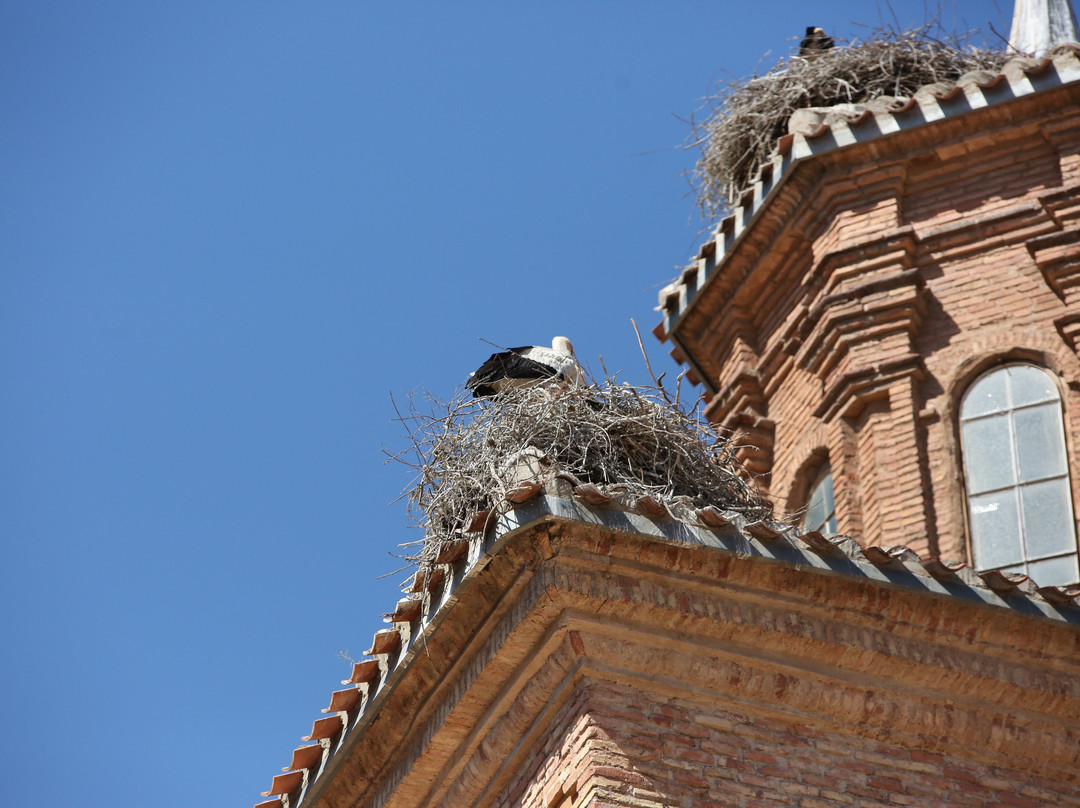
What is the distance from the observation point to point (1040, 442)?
11289 millimetres

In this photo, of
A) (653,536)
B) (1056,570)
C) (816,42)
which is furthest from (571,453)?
(816,42)

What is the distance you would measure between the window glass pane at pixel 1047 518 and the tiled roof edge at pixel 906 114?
9.11 ft

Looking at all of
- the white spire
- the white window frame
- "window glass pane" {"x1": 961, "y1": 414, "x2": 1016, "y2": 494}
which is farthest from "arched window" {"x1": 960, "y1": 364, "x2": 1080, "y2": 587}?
the white spire

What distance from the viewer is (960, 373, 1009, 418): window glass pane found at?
11.6 metres

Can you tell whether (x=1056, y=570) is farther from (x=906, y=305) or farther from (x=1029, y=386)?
(x=906, y=305)

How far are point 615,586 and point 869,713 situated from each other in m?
1.23

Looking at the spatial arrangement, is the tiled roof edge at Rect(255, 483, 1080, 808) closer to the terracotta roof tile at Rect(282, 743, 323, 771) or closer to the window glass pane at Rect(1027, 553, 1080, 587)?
the terracotta roof tile at Rect(282, 743, 323, 771)

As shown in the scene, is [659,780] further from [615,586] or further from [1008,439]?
[1008,439]

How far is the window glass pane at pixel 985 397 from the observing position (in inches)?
456

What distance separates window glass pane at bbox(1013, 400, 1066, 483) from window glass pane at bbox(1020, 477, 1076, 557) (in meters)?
0.09

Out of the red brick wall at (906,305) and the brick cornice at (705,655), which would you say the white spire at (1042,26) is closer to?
the red brick wall at (906,305)

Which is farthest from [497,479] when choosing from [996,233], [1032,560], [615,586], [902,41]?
[902,41]

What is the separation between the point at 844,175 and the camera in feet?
41.3

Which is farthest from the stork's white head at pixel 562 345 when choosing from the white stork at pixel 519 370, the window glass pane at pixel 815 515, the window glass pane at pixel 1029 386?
the window glass pane at pixel 1029 386
